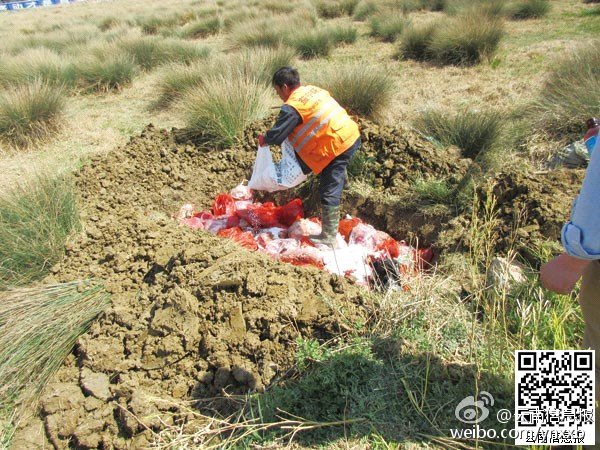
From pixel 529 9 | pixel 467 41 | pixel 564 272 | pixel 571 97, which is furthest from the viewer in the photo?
pixel 529 9

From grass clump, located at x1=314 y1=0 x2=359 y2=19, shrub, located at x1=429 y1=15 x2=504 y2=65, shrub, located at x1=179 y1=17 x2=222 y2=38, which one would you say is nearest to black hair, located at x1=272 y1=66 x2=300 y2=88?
shrub, located at x1=429 y1=15 x2=504 y2=65

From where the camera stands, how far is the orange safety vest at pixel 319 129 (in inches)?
139

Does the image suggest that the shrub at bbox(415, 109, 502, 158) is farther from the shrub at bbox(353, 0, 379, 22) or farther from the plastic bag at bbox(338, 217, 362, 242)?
the shrub at bbox(353, 0, 379, 22)

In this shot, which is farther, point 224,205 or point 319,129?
point 224,205

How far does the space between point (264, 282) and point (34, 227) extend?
220cm

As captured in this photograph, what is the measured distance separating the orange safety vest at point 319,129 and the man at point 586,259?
235 centimetres

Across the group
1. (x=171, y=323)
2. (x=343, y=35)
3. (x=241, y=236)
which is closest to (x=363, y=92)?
(x=241, y=236)

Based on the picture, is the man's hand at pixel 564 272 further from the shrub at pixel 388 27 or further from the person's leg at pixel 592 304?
the shrub at pixel 388 27

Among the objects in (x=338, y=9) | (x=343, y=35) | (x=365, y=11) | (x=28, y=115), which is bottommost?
(x=28, y=115)

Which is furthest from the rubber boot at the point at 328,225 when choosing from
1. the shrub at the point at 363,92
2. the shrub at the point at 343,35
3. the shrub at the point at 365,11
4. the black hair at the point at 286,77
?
the shrub at the point at 365,11

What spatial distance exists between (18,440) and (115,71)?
8.20 meters

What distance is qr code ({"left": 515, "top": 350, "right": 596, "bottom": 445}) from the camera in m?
1.69

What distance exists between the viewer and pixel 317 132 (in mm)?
3604

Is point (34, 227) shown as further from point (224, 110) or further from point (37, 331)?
point (224, 110)
